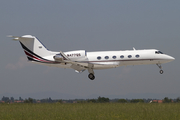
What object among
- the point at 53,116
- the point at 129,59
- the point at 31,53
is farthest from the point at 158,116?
the point at 31,53

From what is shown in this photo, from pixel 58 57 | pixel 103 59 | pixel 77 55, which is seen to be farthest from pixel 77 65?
pixel 103 59

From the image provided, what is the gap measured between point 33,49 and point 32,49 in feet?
0.39

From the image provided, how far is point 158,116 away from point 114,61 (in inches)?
548

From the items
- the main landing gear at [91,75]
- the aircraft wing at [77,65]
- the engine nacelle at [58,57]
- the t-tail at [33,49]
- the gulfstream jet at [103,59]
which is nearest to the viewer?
the aircraft wing at [77,65]

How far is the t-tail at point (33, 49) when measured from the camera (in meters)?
31.9

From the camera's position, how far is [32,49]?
1265 inches

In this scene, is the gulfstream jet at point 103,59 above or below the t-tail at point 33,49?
below

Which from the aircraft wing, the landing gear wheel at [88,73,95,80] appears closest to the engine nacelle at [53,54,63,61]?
the aircraft wing

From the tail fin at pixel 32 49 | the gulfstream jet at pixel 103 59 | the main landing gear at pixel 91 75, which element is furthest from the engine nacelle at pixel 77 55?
the tail fin at pixel 32 49

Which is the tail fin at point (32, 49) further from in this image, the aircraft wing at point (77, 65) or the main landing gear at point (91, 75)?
the main landing gear at point (91, 75)

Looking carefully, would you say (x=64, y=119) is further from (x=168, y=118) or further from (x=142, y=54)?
(x=142, y=54)

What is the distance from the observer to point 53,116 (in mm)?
16125

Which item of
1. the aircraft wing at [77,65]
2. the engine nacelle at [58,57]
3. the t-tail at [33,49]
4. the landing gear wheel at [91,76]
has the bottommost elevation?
the landing gear wheel at [91,76]

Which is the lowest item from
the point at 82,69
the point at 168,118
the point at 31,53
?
the point at 168,118
